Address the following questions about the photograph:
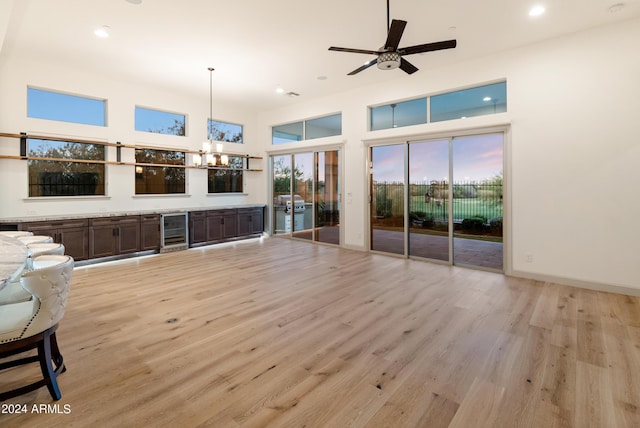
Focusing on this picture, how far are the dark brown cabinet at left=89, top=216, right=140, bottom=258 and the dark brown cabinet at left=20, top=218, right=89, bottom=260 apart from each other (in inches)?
3.6

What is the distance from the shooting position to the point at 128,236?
20.0 ft

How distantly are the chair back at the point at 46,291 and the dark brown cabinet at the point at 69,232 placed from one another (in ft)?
13.8

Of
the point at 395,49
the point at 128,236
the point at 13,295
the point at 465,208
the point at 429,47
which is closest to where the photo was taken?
the point at 13,295

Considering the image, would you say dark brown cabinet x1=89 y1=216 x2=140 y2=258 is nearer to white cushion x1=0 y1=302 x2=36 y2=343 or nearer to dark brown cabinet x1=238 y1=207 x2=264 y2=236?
dark brown cabinet x1=238 y1=207 x2=264 y2=236

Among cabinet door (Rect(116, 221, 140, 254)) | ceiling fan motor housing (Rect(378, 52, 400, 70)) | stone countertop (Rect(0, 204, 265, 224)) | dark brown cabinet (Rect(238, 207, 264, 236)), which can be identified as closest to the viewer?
ceiling fan motor housing (Rect(378, 52, 400, 70))

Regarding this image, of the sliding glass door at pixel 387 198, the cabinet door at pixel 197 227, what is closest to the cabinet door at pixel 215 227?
the cabinet door at pixel 197 227

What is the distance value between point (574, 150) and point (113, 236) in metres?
7.68

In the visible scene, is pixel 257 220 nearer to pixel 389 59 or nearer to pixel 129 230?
pixel 129 230

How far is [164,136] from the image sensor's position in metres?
7.11

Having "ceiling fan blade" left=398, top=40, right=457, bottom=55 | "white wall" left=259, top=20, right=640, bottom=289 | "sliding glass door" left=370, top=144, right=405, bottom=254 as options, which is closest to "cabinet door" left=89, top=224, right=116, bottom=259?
"sliding glass door" left=370, top=144, right=405, bottom=254

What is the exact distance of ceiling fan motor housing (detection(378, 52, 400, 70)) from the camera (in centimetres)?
347

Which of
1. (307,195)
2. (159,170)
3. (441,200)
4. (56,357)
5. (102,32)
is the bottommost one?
(56,357)

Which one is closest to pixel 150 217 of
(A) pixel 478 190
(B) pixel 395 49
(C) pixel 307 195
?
(C) pixel 307 195

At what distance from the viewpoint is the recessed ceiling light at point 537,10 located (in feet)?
12.5
